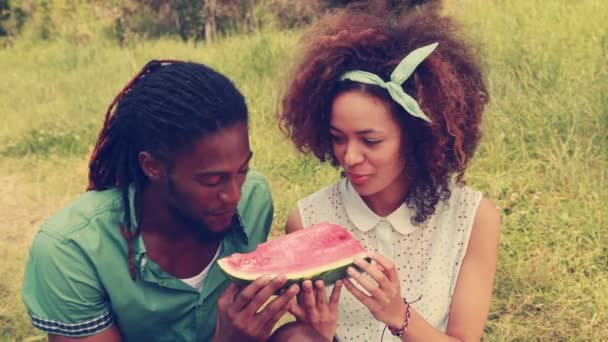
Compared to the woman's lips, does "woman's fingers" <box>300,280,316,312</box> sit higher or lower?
lower

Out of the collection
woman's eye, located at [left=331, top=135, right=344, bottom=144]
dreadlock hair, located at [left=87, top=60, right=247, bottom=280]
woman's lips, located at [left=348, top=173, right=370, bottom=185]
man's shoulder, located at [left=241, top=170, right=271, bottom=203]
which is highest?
dreadlock hair, located at [left=87, top=60, right=247, bottom=280]

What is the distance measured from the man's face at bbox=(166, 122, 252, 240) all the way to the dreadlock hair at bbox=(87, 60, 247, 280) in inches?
1.4

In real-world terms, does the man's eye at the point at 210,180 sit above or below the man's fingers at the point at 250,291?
above

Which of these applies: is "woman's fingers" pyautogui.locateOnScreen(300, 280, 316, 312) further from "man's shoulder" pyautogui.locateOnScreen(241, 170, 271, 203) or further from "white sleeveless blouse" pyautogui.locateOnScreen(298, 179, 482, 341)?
"man's shoulder" pyautogui.locateOnScreen(241, 170, 271, 203)

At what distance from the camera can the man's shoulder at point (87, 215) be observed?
238 centimetres

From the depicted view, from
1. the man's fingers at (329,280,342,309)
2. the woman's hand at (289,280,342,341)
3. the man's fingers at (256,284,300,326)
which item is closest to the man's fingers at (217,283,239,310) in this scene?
the man's fingers at (256,284,300,326)

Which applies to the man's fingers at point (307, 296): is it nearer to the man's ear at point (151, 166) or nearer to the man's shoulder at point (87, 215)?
the man's ear at point (151, 166)

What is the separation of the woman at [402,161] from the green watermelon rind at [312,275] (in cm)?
5

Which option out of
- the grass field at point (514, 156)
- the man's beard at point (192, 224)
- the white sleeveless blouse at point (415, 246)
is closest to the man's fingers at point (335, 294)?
the white sleeveless blouse at point (415, 246)

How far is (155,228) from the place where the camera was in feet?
8.29

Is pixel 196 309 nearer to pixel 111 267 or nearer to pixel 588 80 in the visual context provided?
pixel 111 267

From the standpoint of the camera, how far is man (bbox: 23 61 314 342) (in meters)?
2.30

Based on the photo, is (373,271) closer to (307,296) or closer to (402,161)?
(307,296)

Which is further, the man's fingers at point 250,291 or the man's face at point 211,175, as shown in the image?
the man's face at point 211,175
